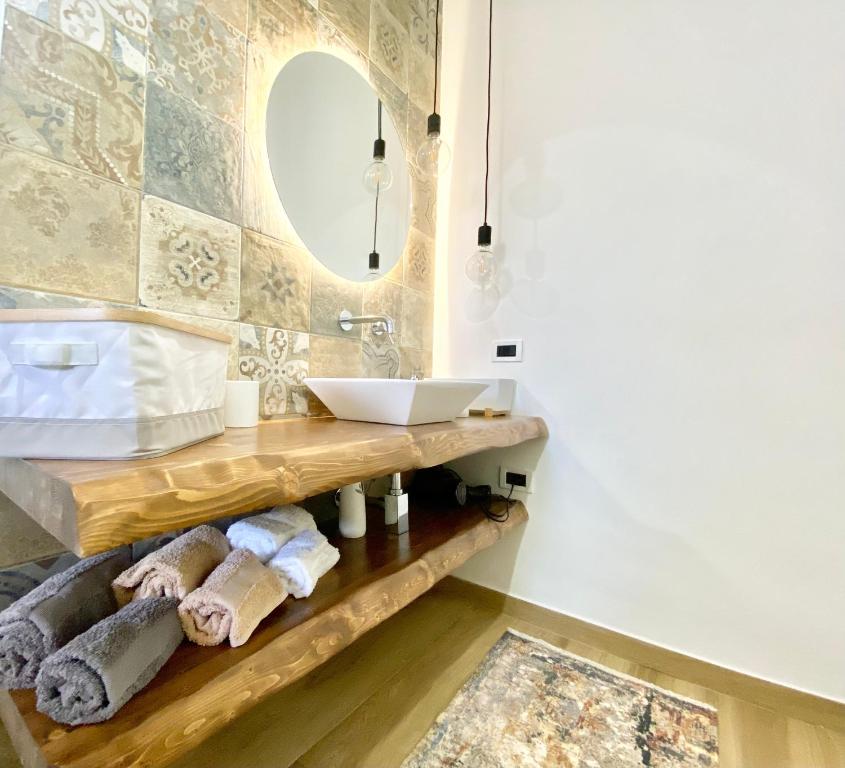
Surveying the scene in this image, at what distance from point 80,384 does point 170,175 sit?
66cm

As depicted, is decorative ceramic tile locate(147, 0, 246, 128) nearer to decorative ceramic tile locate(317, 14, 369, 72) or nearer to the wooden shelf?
decorative ceramic tile locate(317, 14, 369, 72)

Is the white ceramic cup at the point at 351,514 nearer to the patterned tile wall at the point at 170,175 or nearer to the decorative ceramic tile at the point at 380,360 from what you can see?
the patterned tile wall at the point at 170,175

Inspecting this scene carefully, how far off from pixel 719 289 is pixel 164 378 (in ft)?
4.96

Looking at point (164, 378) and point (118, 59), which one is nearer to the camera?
point (164, 378)

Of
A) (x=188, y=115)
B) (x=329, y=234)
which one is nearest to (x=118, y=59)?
(x=188, y=115)

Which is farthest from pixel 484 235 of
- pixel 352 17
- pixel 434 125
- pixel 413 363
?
pixel 352 17

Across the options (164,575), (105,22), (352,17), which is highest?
(352,17)

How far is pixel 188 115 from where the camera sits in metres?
1.01

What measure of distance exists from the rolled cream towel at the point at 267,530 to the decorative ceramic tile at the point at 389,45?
5.48 feet

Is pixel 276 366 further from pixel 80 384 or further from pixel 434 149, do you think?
pixel 434 149

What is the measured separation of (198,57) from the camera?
3.36 ft

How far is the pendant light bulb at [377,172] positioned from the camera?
158 cm

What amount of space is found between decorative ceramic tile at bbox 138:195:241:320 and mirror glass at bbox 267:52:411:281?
287 mm

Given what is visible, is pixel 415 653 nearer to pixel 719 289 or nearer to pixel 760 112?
pixel 719 289
